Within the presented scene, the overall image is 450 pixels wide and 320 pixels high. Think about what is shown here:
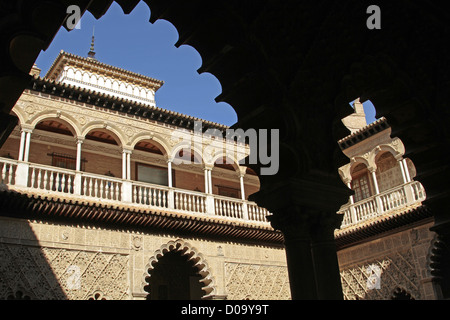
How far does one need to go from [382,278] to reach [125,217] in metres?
8.09

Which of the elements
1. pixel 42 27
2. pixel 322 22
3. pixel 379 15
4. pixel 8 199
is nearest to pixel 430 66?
pixel 379 15

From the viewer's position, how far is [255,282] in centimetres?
1434

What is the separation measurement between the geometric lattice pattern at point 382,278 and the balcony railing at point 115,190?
11.9 ft

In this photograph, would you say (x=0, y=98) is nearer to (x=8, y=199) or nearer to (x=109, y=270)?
(x=8, y=199)

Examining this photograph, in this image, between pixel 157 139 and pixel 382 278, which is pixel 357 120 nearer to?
pixel 382 278

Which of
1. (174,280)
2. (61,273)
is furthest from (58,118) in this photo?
(174,280)

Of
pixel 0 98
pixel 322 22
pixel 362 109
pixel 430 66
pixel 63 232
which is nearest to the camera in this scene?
pixel 0 98

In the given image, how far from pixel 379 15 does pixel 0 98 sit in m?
3.43

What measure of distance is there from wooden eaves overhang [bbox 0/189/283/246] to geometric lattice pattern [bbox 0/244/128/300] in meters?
0.79

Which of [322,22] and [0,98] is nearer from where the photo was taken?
[0,98]

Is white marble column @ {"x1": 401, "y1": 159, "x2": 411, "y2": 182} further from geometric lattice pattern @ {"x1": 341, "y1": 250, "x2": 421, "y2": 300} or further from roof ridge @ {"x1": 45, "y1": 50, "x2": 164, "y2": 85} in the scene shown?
roof ridge @ {"x1": 45, "y1": 50, "x2": 164, "y2": 85}
